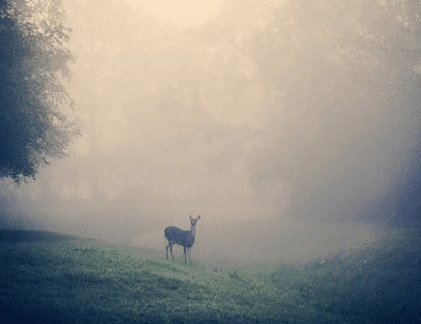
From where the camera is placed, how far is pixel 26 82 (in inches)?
924

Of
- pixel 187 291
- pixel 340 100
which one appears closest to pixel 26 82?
pixel 187 291

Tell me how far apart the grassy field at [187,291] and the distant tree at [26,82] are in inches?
213

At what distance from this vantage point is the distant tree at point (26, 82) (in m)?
22.3

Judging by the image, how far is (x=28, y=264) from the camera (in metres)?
14.2

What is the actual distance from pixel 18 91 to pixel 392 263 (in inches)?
774

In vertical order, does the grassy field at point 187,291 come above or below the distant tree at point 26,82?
below

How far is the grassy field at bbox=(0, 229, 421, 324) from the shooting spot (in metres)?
11.1

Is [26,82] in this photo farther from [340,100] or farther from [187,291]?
[340,100]

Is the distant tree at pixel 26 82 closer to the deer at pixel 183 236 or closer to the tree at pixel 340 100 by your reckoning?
the deer at pixel 183 236

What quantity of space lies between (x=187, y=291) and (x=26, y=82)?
15.5m

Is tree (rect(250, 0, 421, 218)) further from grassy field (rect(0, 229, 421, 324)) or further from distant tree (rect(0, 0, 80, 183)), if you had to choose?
distant tree (rect(0, 0, 80, 183))

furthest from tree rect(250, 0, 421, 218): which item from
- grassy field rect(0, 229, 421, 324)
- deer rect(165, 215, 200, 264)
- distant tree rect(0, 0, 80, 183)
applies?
distant tree rect(0, 0, 80, 183)

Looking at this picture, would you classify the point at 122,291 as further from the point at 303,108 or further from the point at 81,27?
the point at 81,27

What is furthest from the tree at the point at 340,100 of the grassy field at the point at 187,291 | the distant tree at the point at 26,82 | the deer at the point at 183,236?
the distant tree at the point at 26,82
